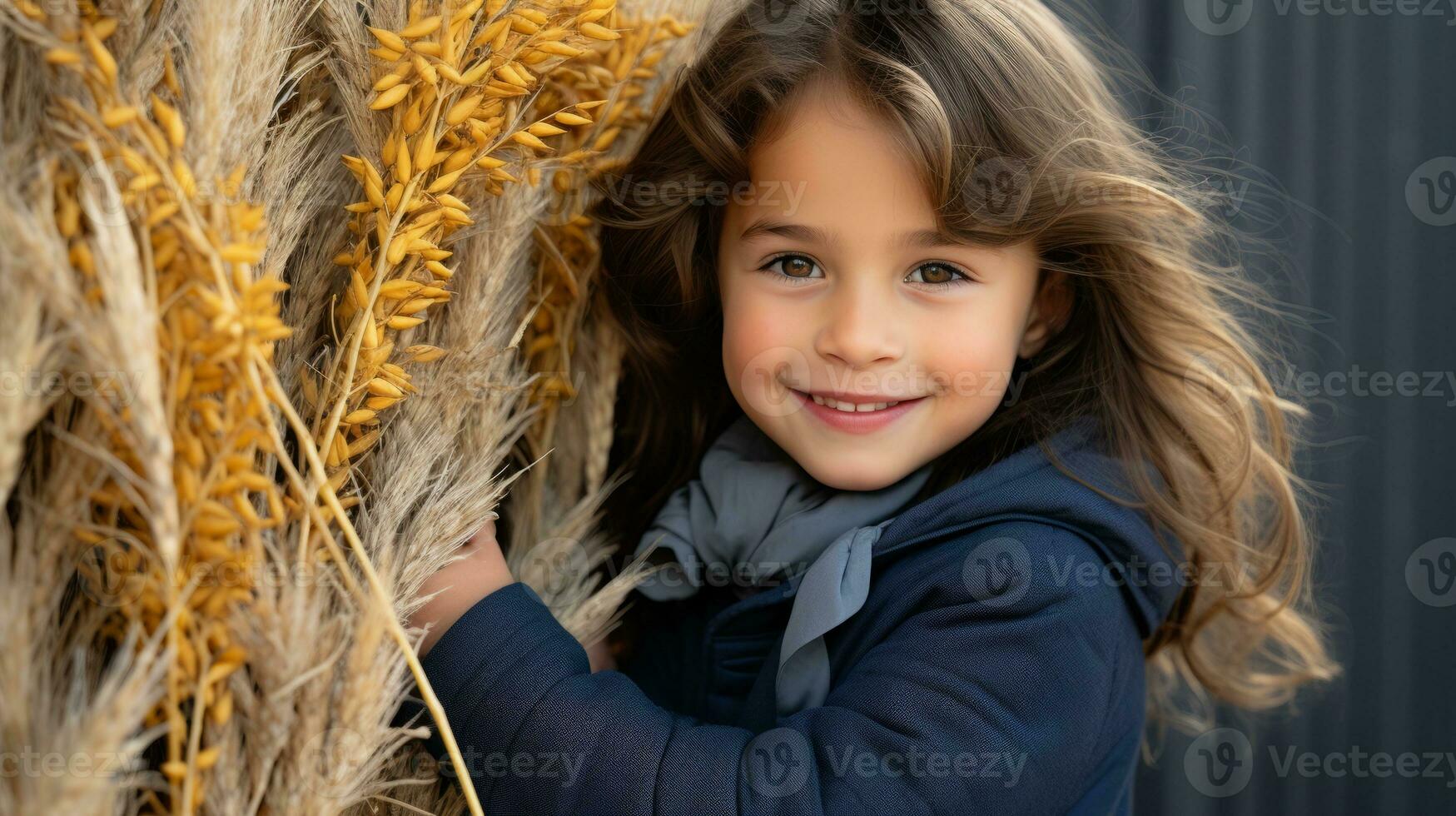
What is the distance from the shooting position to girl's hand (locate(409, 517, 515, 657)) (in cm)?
88

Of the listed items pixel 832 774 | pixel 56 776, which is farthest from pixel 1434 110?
pixel 56 776

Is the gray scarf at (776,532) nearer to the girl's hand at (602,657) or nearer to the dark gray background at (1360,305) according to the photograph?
the girl's hand at (602,657)

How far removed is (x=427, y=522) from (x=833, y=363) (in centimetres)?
38

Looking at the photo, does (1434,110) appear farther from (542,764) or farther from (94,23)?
(94,23)

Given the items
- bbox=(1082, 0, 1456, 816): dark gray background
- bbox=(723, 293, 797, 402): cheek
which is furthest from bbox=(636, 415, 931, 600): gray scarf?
bbox=(1082, 0, 1456, 816): dark gray background

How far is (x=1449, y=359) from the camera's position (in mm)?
1536

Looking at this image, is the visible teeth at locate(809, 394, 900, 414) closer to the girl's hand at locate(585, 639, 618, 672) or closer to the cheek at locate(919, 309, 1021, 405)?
the cheek at locate(919, 309, 1021, 405)

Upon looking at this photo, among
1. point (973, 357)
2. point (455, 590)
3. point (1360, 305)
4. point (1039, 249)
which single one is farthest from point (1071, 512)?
point (1360, 305)

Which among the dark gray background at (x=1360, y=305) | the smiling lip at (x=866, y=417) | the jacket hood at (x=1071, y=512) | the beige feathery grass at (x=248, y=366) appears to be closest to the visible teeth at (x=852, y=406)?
the smiling lip at (x=866, y=417)

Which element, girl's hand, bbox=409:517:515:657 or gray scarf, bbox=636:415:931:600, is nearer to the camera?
girl's hand, bbox=409:517:515:657

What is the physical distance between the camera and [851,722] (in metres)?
0.84

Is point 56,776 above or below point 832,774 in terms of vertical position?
above

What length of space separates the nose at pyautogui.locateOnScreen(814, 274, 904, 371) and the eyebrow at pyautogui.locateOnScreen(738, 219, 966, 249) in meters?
0.04

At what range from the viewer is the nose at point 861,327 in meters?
0.95
